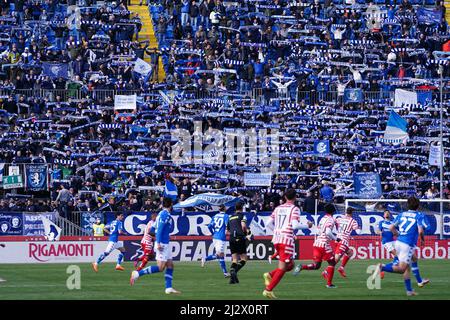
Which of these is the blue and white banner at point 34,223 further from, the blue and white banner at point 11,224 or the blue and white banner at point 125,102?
the blue and white banner at point 125,102

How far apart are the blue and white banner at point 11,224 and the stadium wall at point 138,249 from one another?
1943 millimetres

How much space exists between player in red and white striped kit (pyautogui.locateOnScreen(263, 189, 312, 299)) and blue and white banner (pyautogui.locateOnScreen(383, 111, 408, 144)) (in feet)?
93.8

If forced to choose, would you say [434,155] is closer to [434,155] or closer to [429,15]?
[434,155]

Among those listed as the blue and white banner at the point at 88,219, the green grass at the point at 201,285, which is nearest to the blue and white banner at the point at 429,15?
the blue and white banner at the point at 88,219

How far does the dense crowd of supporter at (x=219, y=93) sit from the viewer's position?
51.1 m

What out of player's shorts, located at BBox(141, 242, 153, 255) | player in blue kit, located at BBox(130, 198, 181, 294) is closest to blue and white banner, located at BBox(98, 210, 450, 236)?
player's shorts, located at BBox(141, 242, 153, 255)

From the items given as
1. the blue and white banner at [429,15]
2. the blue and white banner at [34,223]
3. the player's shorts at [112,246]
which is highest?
the blue and white banner at [429,15]

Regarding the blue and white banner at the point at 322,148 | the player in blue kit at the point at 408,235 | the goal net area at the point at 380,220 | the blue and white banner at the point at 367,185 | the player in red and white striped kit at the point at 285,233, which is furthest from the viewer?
the blue and white banner at the point at 322,148

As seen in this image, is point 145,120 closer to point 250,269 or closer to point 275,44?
point 275,44

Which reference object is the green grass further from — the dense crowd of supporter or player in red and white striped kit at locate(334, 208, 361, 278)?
the dense crowd of supporter

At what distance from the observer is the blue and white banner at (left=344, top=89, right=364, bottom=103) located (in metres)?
57.3

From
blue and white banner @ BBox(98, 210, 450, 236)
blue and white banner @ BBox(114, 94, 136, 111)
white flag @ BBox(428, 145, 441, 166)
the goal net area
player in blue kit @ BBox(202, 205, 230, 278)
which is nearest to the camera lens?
player in blue kit @ BBox(202, 205, 230, 278)

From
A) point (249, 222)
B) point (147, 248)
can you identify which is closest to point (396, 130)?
point (249, 222)

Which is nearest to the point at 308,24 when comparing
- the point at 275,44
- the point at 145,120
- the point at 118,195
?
the point at 275,44
